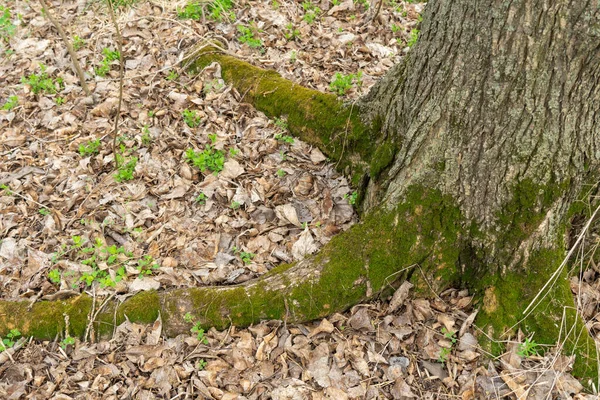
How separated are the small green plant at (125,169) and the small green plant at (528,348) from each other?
3.09m

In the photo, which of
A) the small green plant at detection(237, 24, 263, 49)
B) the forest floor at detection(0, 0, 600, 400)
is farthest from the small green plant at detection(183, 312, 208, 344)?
the small green plant at detection(237, 24, 263, 49)

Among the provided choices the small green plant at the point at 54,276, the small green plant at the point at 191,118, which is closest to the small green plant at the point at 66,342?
the small green plant at the point at 54,276

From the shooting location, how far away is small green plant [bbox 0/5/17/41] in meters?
5.33

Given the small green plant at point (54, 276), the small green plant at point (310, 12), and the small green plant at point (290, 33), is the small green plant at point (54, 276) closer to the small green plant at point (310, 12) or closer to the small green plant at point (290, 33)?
the small green plant at point (290, 33)

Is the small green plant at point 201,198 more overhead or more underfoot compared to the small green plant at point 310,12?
more underfoot

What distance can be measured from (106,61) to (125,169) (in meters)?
1.50

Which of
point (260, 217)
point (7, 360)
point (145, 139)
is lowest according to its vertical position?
point (7, 360)

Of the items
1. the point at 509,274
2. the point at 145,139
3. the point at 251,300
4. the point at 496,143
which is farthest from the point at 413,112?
the point at 145,139

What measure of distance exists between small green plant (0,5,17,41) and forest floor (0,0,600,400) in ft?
0.08

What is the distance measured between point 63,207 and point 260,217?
159 centimetres

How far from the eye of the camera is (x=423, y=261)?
3.07 metres

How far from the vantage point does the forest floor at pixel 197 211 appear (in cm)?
289

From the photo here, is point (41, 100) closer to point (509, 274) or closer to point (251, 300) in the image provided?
point (251, 300)

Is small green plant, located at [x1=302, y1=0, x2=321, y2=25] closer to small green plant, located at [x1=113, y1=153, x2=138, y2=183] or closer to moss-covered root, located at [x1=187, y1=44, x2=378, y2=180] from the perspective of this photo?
moss-covered root, located at [x1=187, y1=44, x2=378, y2=180]
